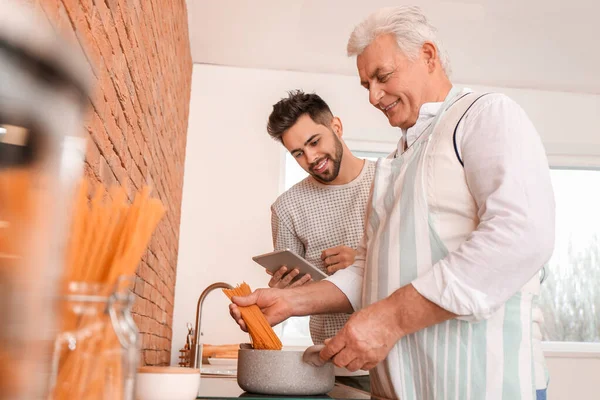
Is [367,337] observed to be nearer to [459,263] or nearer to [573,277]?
[459,263]

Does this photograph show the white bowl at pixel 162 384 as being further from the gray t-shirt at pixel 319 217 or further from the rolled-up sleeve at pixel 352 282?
the gray t-shirt at pixel 319 217

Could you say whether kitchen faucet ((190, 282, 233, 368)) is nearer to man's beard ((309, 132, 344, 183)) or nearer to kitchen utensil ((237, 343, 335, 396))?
man's beard ((309, 132, 344, 183))

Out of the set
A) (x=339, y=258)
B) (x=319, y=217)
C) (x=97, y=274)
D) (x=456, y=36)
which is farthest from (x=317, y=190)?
(x=97, y=274)

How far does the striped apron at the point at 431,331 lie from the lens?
1.04 m

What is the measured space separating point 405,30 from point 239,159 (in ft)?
9.32

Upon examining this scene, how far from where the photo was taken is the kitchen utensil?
101cm

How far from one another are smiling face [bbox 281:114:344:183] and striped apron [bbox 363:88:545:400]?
48.0 inches

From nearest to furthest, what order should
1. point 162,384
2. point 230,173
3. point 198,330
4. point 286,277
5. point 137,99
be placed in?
1. point 162,384
2. point 137,99
3. point 198,330
4. point 286,277
5. point 230,173

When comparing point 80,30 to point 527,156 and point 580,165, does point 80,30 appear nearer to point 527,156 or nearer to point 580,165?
point 527,156

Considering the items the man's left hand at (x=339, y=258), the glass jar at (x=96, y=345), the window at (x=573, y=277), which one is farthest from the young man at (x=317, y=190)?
the glass jar at (x=96, y=345)

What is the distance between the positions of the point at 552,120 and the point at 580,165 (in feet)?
1.43

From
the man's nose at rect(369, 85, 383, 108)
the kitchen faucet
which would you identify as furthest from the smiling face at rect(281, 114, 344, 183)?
the man's nose at rect(369, 85, 383, 108)

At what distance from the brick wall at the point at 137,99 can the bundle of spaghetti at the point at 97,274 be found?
450 millimetres

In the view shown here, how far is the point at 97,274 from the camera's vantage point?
37cm
